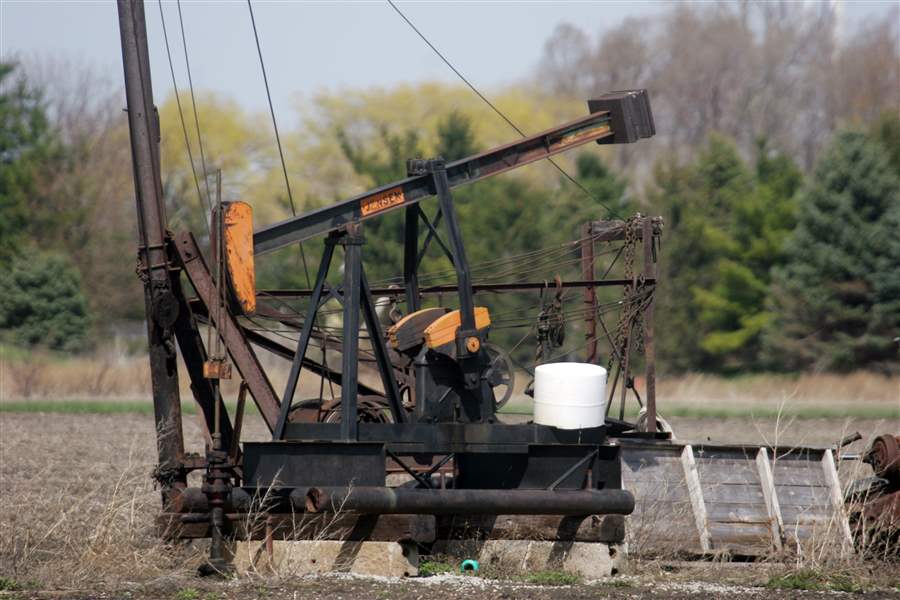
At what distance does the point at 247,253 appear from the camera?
1188 cm

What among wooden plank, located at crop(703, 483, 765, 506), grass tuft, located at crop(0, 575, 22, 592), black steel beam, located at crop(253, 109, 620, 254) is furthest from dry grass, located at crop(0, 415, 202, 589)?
wooden plank, located at crop(703, 483, 765, 506)

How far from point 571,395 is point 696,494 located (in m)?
1.78

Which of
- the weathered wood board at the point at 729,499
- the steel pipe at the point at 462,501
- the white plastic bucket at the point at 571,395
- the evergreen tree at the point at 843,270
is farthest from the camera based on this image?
the evergreen tree at the point at 843,270

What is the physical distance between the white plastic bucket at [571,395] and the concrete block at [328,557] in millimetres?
1773

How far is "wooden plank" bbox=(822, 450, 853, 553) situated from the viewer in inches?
495

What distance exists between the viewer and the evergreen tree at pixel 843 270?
1838 inches

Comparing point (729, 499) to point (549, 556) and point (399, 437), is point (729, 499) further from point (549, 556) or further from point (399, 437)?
point (399, 437)

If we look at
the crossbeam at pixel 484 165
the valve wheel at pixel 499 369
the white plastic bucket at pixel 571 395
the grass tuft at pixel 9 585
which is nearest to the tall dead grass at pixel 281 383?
the valve wheel at pixel 499 369

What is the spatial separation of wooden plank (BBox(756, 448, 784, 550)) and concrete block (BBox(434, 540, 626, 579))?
5.61ft

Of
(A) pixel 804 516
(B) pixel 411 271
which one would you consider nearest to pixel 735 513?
(A) pixel 804 516

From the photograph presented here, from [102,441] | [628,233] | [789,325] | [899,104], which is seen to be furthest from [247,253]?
[899,104]

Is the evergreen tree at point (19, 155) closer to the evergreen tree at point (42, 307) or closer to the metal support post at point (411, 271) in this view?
the evergreen tree at point (42, 307)

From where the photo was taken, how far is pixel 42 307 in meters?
49.7

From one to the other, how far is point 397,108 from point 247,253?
72295 millimetres
